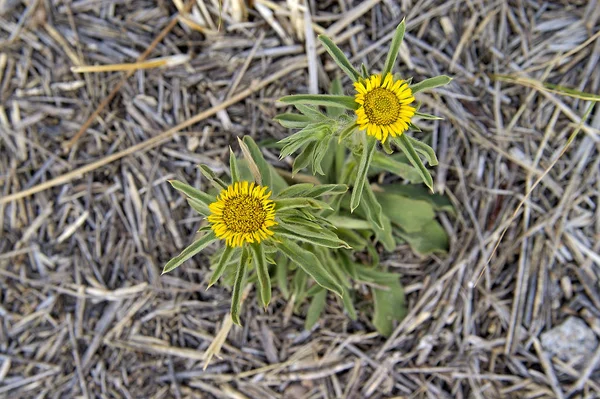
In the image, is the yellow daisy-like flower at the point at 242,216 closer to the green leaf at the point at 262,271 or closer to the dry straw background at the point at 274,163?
the green leaf at the point at 262,271

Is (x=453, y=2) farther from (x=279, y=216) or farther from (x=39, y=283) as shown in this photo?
(x=39, y=283)

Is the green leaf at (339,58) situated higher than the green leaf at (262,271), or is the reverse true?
the green leaf at (339,58)

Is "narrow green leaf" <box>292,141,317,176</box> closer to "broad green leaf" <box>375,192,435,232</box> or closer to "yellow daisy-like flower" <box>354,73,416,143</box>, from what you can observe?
"yellow daisy-like flower" <box>354,73,416,143</box>

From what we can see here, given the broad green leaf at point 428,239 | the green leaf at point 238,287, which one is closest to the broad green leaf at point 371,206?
the green leaf at point 238,287

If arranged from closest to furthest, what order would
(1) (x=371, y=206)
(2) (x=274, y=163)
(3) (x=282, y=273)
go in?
(1) (x=371, y=206)
(3) (x=282, y=273)
(2) (x=274, y=163)

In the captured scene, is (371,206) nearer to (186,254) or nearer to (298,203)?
(298,203)

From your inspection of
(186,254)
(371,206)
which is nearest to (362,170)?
(371,206)

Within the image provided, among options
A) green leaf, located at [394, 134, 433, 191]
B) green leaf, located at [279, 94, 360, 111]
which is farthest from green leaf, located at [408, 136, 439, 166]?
green leaf, located at [279, 94, 360, 111]
